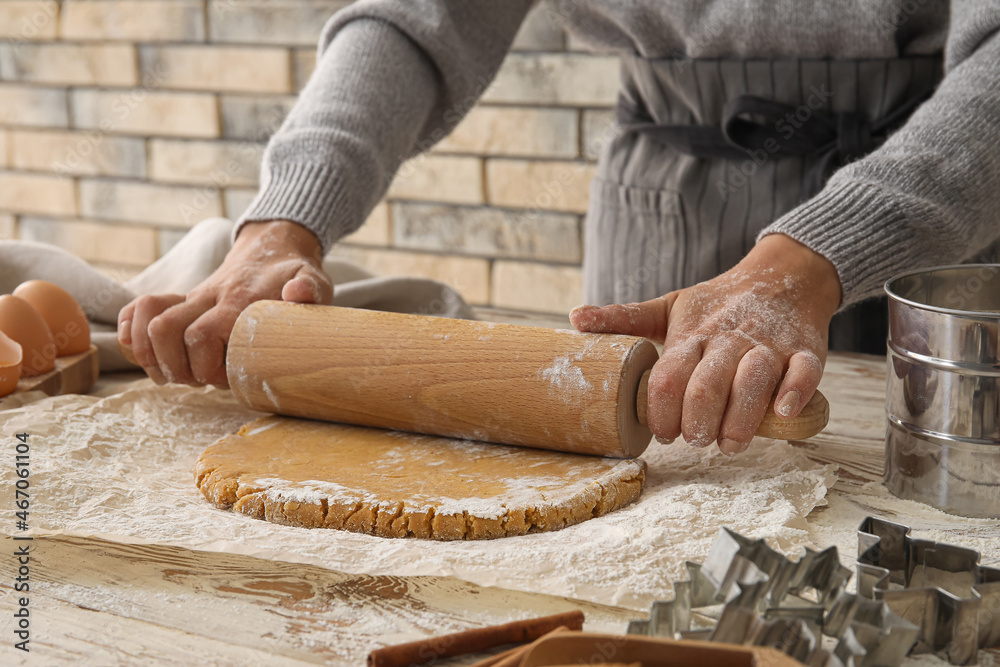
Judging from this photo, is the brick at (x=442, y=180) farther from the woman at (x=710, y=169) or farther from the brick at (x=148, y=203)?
the woman at (x=710, y=169)

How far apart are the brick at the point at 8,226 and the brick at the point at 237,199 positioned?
3.28 ft

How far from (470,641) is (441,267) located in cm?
214

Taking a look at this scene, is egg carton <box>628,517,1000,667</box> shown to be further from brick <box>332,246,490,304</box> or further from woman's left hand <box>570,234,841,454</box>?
brick <box>332,246,490,304</box>

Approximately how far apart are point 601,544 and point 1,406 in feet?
2.54

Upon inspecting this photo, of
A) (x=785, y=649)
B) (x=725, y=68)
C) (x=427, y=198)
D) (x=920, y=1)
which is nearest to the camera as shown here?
(x=785, y=649)

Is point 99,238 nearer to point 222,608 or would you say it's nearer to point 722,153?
point 722,153

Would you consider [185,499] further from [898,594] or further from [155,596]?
[898,594]

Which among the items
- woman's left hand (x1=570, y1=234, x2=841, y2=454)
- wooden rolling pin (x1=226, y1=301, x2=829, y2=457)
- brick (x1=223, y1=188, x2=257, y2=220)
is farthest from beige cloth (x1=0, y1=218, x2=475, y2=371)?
brick (x1=223, y1=188, x2=257, y2=220)

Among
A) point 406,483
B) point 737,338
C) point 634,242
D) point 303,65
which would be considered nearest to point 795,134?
point 634,242

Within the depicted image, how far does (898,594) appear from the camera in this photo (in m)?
0.60

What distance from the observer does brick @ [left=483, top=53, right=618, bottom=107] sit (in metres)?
2.31

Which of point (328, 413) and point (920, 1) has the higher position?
point (920, 1)

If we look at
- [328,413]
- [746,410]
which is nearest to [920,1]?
[746,410]

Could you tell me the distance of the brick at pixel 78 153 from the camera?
3119 millimetres
